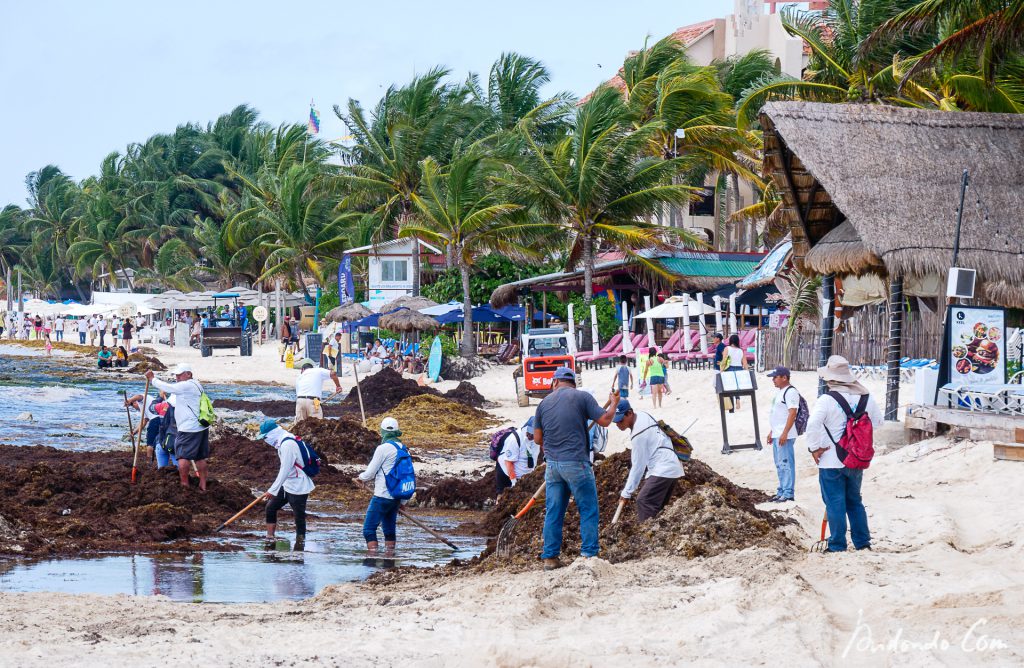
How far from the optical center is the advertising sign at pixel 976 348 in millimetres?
14734

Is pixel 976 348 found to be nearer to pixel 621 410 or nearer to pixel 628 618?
pixel 621 410

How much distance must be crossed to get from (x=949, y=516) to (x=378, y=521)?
5.32m

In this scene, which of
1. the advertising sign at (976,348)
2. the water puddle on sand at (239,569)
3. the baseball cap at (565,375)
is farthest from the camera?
the advertising sign at (976,348)

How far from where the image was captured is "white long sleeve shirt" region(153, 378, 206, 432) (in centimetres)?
1375

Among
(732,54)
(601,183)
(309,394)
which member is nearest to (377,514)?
(309,394)

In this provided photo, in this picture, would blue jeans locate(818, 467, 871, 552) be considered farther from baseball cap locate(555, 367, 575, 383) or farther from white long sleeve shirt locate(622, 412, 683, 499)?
baseball cap locate(555, 367, 575, 383)

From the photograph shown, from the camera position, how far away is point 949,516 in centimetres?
Result: 1102

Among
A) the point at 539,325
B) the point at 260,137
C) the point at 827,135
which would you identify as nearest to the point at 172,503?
the point at 827,135

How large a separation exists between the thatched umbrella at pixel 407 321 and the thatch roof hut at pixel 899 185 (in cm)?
2037

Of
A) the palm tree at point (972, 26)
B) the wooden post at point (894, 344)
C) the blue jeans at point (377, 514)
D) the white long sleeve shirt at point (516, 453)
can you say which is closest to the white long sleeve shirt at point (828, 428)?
the blue jeans at point (377, 514)

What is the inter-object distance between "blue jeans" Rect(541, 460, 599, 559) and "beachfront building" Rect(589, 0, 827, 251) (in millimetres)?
37733

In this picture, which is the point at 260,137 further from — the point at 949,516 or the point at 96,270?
the point at 949,516

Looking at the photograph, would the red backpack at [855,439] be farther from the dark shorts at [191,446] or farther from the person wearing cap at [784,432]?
the dark shorts at [191,446]

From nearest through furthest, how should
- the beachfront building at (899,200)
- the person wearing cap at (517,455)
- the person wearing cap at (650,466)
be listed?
the person wearing cap at (650,466)
the person wearing cap at (517,455)
the beachfront building at (899,200)
